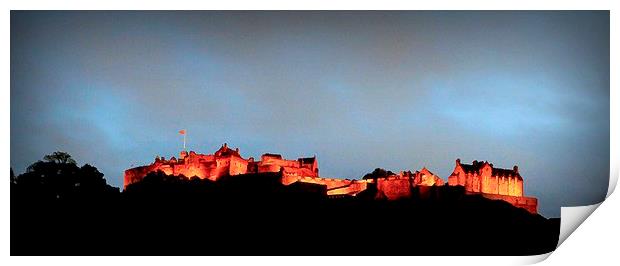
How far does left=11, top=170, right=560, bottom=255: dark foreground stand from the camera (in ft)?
35.2

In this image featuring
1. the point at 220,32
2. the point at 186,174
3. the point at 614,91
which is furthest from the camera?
the point at 186,174

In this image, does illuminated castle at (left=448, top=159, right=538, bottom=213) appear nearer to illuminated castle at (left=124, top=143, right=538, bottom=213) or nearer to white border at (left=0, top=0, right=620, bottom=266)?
illuminated castle at (left=124, top=143, right=538, bottom=213)

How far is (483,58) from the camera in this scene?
10617 millimetres

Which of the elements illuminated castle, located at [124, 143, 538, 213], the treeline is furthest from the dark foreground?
illuminated castle, located at [124, 143, 538, 213]

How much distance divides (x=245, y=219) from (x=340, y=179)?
142cm

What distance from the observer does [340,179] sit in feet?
37.3

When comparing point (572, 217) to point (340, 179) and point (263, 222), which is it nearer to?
point (340, 179)

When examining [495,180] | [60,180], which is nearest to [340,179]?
[495,180]

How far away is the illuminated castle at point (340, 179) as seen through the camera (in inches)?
434

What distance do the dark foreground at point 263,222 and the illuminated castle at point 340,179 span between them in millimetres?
121

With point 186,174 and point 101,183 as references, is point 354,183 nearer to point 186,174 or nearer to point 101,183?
point 186,174

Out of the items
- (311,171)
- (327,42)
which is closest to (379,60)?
(327,42)

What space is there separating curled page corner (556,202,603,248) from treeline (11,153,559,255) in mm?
167
